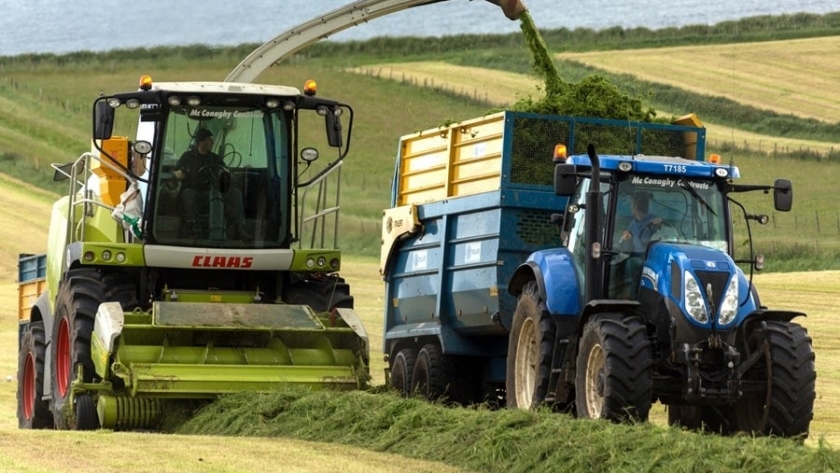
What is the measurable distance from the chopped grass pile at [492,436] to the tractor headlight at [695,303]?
103 cm

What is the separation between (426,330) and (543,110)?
223cm

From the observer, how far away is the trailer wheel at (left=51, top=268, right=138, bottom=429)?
1208 centimetres

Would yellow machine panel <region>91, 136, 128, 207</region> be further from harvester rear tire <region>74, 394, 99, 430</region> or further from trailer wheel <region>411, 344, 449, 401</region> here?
trailer wheel <region>411, 344, 449, 401</region>

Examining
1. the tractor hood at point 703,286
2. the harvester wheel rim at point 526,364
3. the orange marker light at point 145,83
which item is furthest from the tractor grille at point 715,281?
the orange marker light at point 145,83

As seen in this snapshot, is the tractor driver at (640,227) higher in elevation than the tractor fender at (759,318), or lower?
higher

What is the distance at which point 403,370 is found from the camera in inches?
561

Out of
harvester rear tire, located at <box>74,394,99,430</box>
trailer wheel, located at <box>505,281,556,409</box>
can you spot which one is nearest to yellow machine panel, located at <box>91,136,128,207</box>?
harvester rear tire, located at <box>74,394,99,430</box>

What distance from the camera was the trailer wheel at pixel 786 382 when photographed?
31.6ft

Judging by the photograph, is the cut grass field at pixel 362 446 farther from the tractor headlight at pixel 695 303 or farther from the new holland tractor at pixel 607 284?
the tractor headlight at pixel 695 303

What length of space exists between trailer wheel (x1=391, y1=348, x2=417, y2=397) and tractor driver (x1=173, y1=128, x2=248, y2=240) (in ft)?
8.11

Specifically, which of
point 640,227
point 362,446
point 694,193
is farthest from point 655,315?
point 362,446

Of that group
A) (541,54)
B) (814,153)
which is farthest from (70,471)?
(814,153)

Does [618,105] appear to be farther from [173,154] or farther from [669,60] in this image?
[669,60]

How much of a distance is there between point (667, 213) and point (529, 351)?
4.91 feet
